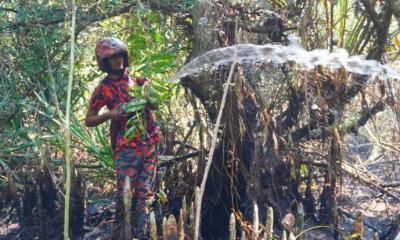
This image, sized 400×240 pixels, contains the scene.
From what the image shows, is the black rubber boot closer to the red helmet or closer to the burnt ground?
the burnt ground

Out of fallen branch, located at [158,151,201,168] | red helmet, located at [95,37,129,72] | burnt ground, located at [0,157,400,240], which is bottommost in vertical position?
burnt ground, located at [0,157,400,240]

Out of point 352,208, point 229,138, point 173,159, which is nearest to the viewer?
point 229,138

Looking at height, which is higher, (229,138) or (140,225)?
(229,138)

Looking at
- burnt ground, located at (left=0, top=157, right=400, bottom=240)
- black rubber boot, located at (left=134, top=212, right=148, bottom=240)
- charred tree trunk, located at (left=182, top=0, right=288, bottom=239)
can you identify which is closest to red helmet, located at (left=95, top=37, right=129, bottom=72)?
charred tree trunk, located at (left=182, top=0, right=288, bottom=239)

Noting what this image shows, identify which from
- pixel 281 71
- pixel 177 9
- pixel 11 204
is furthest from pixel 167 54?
pixel 11 204

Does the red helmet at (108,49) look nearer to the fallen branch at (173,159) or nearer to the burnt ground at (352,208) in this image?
the fallen branch at (173,159)

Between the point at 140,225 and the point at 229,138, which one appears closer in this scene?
the point at 140,225

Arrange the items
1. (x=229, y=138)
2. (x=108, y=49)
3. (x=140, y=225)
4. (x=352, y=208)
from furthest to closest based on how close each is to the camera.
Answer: (x=352, y=208)
(x=229, y=138)
(x=140, y=225)
(x=108, y=49)

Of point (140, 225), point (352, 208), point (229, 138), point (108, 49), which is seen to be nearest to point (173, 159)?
point (229, 138)

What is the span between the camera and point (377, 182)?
519cm

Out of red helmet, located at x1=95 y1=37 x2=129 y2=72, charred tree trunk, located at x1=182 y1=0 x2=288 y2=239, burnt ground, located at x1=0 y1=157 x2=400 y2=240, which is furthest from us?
burnt ground, located at x1=0 y1=157 x2=400 y2=240

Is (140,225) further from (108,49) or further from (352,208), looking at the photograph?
(352,208)

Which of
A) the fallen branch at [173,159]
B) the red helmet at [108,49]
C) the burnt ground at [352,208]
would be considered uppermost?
the red helmet at [108,49]

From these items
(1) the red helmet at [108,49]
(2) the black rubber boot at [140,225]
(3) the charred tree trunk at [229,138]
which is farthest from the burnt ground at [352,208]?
(1) the red helmet at [108,49]
